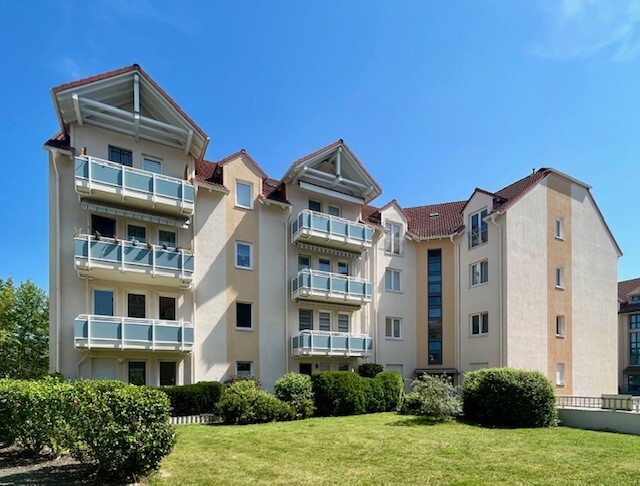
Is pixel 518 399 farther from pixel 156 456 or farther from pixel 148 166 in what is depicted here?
pixel 148 166

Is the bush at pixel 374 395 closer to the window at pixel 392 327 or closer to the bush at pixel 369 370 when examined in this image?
the bush at pixel 369 370

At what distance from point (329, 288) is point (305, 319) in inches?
101

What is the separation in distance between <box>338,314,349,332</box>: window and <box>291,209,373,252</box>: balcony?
14.0ft

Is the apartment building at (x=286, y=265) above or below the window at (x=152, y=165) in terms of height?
below

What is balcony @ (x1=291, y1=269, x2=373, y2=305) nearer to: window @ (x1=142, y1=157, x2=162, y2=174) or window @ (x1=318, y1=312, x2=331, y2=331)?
window @ (x1=318, y1=312, x2=331, y2=331)

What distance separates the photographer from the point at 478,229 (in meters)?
29.9

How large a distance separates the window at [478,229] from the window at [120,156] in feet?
69.6

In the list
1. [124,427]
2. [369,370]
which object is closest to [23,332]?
[369,370]

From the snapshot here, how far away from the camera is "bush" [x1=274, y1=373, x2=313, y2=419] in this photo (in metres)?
20.2

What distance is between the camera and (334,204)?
2961 centimetres

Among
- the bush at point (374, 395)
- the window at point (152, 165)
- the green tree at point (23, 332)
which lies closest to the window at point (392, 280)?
the bush at point (374, 395)

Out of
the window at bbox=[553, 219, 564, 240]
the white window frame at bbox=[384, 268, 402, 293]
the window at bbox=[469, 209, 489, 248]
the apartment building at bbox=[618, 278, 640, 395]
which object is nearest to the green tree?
the white window frame at bbox=[384, 268, 402, 293]

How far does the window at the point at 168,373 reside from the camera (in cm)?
2242

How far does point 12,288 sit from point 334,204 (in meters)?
37.1
